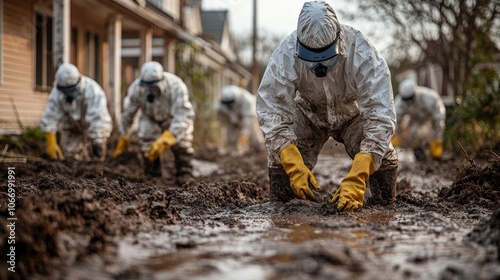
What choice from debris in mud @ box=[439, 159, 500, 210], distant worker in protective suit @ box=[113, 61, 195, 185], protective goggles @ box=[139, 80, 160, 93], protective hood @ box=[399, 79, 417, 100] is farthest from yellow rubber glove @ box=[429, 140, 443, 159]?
debris in mud @ box=[439, 159, 500, 210]

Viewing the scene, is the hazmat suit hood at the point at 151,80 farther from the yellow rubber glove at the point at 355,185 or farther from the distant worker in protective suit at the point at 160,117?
the yellow rubber glove at the point at 355,185

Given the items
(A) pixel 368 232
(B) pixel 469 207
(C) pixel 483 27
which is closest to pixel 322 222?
(A) pixel 368 232

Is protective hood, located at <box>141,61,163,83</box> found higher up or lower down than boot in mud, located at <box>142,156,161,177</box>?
higher up

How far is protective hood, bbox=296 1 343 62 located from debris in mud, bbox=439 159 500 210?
178 cm

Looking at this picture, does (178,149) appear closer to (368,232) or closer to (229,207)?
(229,207)

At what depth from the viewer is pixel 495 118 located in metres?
11.8

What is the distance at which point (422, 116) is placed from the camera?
13.3 m

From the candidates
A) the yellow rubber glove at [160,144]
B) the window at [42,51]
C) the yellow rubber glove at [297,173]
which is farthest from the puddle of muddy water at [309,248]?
the window at [42,51]

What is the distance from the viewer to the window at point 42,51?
1232 centimetres

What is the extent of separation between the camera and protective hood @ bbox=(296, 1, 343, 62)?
455 centimetres

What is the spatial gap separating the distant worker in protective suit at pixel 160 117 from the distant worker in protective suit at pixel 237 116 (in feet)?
22.0

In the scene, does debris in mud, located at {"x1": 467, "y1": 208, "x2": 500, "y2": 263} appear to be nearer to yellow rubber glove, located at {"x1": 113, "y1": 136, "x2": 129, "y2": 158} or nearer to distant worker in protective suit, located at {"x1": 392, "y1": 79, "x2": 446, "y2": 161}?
yellow rubber glove, located at {"x1": 113, "y1": 136, "x2": 129, "y2": 158}

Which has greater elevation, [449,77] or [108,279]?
[449,77]

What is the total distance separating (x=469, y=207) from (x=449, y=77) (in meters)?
12.6
